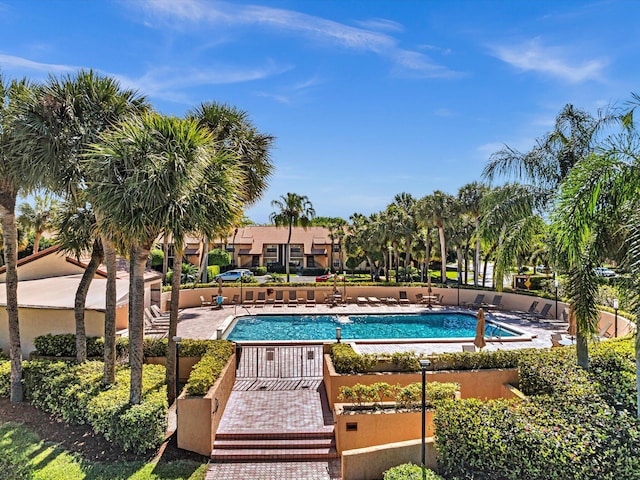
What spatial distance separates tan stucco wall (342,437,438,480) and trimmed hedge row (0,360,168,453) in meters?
4.44

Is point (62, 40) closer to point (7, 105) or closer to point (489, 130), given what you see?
point (7, 105)

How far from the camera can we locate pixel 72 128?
1059 cm

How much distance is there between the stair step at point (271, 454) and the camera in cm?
931

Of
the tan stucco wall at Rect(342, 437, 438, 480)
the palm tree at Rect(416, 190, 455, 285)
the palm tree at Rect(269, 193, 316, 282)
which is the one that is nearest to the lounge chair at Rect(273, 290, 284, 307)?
the palm tree at Rect(269, 193, 316, 282)

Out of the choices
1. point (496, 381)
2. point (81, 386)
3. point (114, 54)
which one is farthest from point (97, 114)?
point (496, 381)

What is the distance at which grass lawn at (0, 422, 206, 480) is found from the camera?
26.7ft

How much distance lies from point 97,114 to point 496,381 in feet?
44.5

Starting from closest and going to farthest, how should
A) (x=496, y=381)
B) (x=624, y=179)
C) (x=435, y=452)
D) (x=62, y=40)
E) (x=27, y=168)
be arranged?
1. (x=624, y=179)
2. (x=435, y=452)
3. (x=27, y=168)
4. (x=496, y=381)
5. (x=62, y=40)

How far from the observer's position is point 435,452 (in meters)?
8.60

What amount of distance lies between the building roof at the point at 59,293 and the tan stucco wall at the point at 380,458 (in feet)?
31.4

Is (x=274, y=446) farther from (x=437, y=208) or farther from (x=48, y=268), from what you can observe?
(x=437, y=208)

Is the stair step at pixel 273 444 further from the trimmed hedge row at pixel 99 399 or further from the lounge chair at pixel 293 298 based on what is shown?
the lounge chair at pixel 293 298

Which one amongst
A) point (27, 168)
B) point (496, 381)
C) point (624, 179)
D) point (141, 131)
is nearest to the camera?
point (624, 179)

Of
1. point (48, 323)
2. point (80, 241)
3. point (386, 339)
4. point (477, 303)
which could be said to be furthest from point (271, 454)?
point (477, 303)
